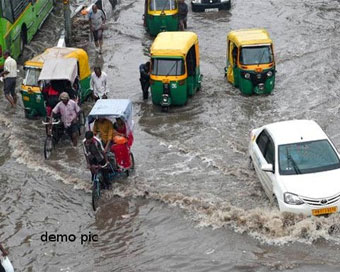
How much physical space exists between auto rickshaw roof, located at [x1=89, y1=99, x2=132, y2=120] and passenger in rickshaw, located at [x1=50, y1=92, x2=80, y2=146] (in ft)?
3.67

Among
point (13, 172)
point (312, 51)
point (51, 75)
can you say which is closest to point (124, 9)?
point (312, 51)

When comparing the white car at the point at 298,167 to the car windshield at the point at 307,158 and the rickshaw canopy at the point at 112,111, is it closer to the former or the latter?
the car windshield at the point at 307,158

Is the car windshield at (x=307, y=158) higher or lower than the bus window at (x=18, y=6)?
lower

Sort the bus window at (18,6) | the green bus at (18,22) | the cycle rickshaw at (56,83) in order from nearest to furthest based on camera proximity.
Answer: the cycle rickshaw at (56,83) < the green bus at (18,22) < the bus window at (18,6)

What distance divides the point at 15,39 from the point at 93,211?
1048 centimetres

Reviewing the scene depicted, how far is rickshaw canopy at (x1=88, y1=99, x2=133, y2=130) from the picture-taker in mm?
13883

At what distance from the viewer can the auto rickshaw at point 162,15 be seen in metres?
26.1

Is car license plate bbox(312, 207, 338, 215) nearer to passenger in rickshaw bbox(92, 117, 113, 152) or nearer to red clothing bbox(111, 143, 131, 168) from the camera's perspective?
red clothing bbox(111, 143, 131, 168)

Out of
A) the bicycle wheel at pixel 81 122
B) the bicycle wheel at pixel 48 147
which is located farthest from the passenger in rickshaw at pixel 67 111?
the bicycle wheel at pixel 81 122

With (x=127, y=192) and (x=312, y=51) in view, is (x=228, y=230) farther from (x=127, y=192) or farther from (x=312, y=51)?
(x=312, y=51)

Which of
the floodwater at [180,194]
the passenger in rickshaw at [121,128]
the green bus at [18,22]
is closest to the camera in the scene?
the floodwater at [180,194]

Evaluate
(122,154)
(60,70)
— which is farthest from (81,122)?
(122,154)

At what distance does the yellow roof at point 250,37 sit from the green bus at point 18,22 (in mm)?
6868

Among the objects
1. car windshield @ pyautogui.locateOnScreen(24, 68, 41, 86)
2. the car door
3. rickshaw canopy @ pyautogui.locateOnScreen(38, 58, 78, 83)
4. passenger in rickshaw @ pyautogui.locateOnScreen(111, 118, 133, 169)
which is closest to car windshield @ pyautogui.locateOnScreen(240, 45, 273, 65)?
rickshaw canopy @ pyautogui.locateOnScreen(38, 58, 78, 83)
